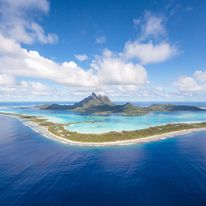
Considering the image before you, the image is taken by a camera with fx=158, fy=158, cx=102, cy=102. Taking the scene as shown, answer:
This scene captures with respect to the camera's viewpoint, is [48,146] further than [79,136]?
No

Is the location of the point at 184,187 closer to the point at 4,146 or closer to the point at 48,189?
the point at 48,189

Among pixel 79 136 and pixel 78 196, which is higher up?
pixel 79 136

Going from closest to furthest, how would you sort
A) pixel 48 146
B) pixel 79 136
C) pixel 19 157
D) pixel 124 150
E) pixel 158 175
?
pixel 158 175 < pixel 19 157 < pixel 124 150 < pixel 48 146 < pixel 79 136

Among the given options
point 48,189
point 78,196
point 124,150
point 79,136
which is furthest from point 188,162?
point 79,136

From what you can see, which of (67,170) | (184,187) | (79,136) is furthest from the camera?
(79,136)
